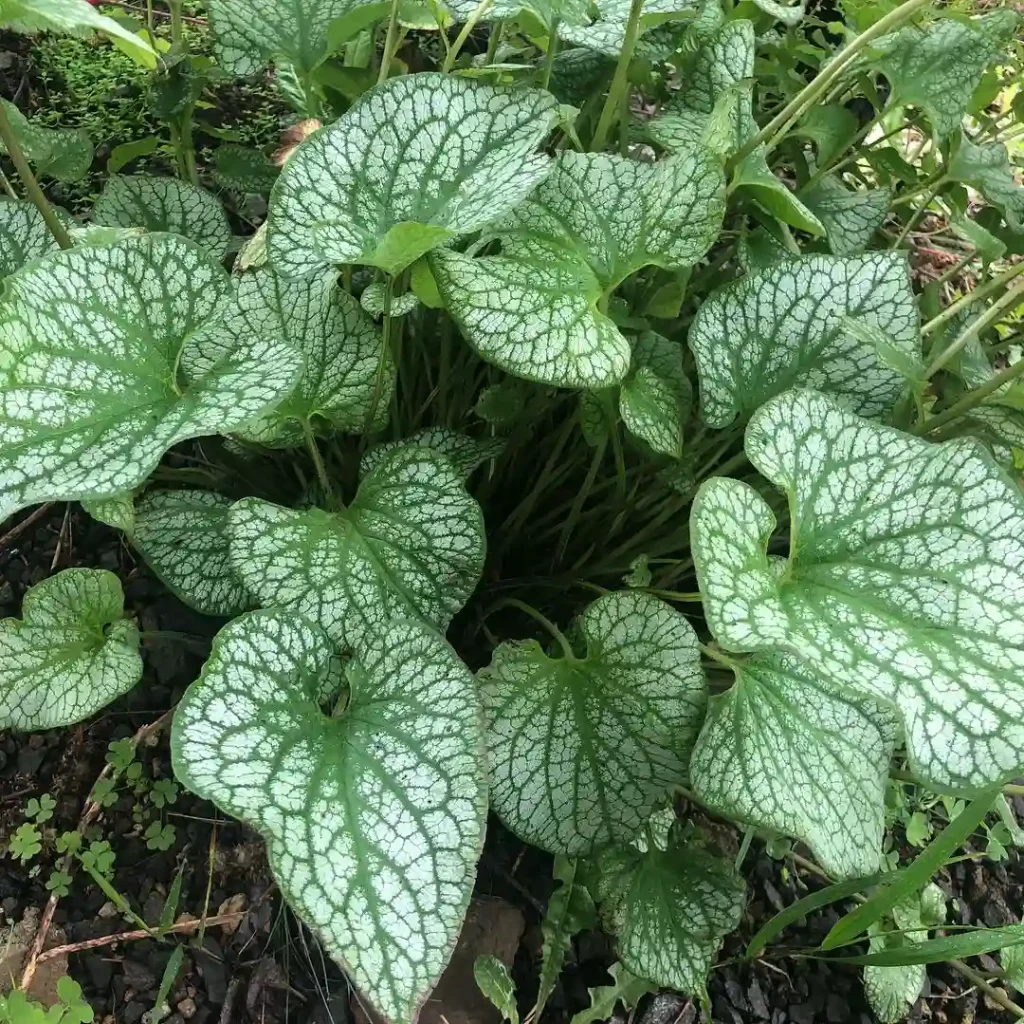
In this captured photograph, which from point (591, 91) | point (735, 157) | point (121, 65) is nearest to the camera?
point (735, 157)

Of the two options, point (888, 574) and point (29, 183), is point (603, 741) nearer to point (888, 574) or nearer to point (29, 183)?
point (888, 574)

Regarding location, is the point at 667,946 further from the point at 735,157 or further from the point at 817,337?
the point at 735,157

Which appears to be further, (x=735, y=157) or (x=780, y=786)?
(x=735, y=157)

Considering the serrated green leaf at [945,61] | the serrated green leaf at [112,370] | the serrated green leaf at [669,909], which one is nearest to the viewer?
the serrated green leaf at [112,370]

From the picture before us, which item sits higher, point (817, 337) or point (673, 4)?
point (673, 4)

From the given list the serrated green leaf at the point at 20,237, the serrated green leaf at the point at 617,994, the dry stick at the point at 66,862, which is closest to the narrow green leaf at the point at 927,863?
the serrated green leaf at the point at 617,994

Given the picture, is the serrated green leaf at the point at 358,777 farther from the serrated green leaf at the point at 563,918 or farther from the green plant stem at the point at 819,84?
the green plant stem at the point at 819,84

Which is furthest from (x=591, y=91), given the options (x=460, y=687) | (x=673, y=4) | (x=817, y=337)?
(x=460, y=687)
